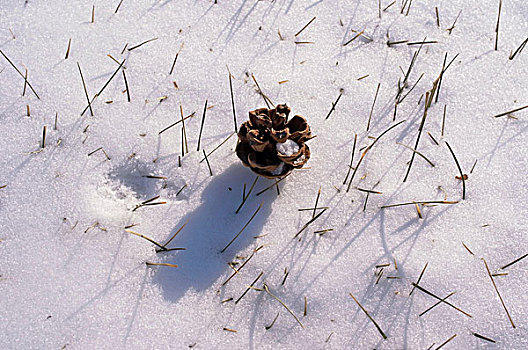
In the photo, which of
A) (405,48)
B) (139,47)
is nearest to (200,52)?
(139,47)

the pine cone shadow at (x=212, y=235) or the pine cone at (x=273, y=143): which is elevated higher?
the pine cone at (x=273, y=143)

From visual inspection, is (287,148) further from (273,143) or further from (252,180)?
(252,180)

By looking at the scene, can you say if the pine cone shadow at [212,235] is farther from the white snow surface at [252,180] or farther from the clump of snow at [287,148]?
the clump of snow at [287,148]

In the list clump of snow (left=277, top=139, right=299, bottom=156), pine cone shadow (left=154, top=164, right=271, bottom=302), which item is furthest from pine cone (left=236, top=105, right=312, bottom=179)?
pine cone shadow (left=154, top=164, right=271, bottom=302)

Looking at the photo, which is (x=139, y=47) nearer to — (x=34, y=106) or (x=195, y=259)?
(x=34, y=106)

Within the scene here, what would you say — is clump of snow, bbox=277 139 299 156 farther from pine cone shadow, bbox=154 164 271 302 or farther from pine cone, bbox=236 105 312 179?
pine cone shadow, bbox=154 164 271 302

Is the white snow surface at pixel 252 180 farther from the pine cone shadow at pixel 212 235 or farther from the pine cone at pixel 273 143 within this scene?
the pine cone at pixel 273 143

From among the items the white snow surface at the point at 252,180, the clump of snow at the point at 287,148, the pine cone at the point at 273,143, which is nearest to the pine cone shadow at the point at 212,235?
the white snow surface at the point at 252,180

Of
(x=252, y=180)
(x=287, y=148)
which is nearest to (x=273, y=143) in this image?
(x=287, y=148)
